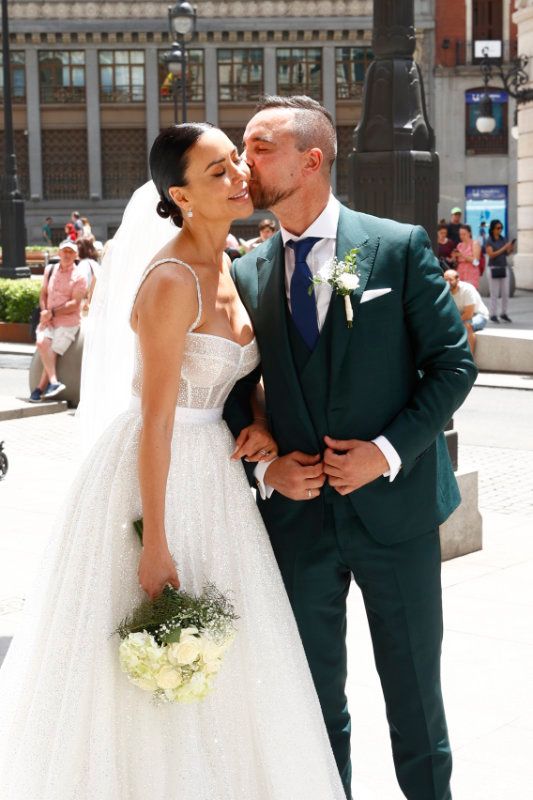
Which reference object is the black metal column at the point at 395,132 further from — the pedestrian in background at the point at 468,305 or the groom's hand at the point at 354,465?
the pedestrian in background at the point at 468,305

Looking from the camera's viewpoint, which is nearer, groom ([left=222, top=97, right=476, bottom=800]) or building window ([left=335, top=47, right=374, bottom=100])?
groom ([left=222, top=97, right=476, bottom=800])

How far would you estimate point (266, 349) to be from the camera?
145 inches

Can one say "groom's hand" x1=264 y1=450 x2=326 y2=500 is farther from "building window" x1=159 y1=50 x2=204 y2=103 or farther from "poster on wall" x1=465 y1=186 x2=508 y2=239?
"building window" x1=159 y1=50 x2=204 y2=103

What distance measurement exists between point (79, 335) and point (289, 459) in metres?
12.0

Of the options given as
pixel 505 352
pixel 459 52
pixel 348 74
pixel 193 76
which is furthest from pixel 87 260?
pixel 348 74

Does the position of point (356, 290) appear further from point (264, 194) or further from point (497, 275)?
point (497, 275)

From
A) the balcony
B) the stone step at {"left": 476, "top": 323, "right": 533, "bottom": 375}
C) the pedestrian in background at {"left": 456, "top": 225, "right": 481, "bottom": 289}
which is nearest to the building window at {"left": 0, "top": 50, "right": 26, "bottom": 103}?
the balcony

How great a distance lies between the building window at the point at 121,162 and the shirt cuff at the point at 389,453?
55.4 m

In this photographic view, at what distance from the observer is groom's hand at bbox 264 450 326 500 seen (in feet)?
11.7

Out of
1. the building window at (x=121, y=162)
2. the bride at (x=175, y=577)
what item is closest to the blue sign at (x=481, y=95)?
the building window at (x=121, y=162)

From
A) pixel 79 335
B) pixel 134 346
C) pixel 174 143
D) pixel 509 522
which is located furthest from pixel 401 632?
pixel 79 335

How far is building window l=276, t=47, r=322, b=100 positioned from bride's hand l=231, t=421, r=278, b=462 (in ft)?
186

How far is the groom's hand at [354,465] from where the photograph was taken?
3.50m

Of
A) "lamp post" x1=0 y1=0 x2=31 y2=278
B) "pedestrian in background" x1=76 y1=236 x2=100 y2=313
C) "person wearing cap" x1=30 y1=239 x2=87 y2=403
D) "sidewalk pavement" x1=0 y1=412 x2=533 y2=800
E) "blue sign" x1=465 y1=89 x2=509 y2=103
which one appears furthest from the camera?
"blue sign" x1=465 y1=89 x2=509 y2=103
